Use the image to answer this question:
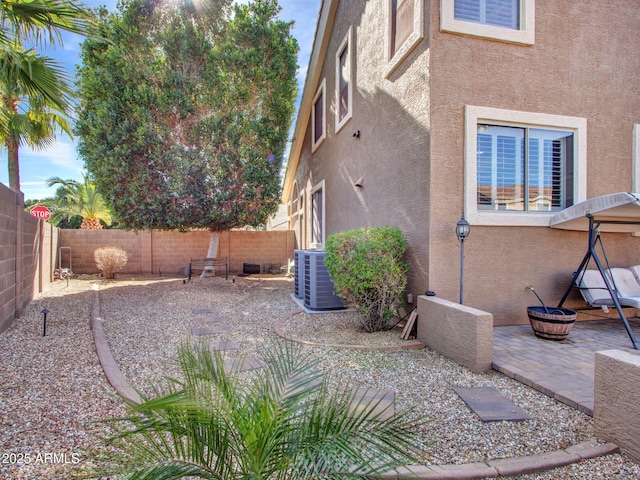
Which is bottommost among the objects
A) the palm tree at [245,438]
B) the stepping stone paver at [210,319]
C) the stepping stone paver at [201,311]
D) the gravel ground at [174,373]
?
the stepping stone paver at [201,311]

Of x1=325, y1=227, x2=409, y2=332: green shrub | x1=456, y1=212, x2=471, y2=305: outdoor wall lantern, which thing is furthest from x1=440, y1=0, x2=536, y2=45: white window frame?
x1=325, y1=227, x2=409, y2=332: green shrub

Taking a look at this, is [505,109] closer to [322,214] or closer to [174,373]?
[174,373]

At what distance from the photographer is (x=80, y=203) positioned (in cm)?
2222

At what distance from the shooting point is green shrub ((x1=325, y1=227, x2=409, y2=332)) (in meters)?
5.46

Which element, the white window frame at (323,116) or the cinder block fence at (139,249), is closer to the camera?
the cinder block fence at (139,249)

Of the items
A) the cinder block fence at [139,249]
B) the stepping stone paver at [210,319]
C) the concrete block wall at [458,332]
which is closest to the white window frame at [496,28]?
the concrete block wall at [458,332]

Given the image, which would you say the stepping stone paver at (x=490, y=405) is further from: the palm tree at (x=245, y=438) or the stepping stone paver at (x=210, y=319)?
the stepping stone paver at (x=210, y=319)

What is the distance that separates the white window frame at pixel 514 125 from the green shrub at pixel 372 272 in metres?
1.27

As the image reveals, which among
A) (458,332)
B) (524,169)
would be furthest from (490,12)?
(458,332)

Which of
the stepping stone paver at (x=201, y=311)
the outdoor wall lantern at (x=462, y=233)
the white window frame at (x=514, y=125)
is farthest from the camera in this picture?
the stepping stone paver at (x=201, y=311)

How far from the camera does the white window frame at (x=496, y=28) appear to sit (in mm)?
5465

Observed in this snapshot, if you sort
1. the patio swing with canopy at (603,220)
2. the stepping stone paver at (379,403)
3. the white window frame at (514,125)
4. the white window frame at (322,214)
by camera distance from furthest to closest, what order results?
1. the white window frame at (322,214)
2. the white window frame at (514,125)
3. the patio swing with canopy at (603,220)
4. the stepping stone paver at (379,403)

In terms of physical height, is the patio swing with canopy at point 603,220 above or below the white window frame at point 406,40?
below

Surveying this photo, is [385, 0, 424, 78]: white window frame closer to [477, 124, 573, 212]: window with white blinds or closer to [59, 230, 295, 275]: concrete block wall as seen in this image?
[477, 124, 573, 212]: window with white blinds
